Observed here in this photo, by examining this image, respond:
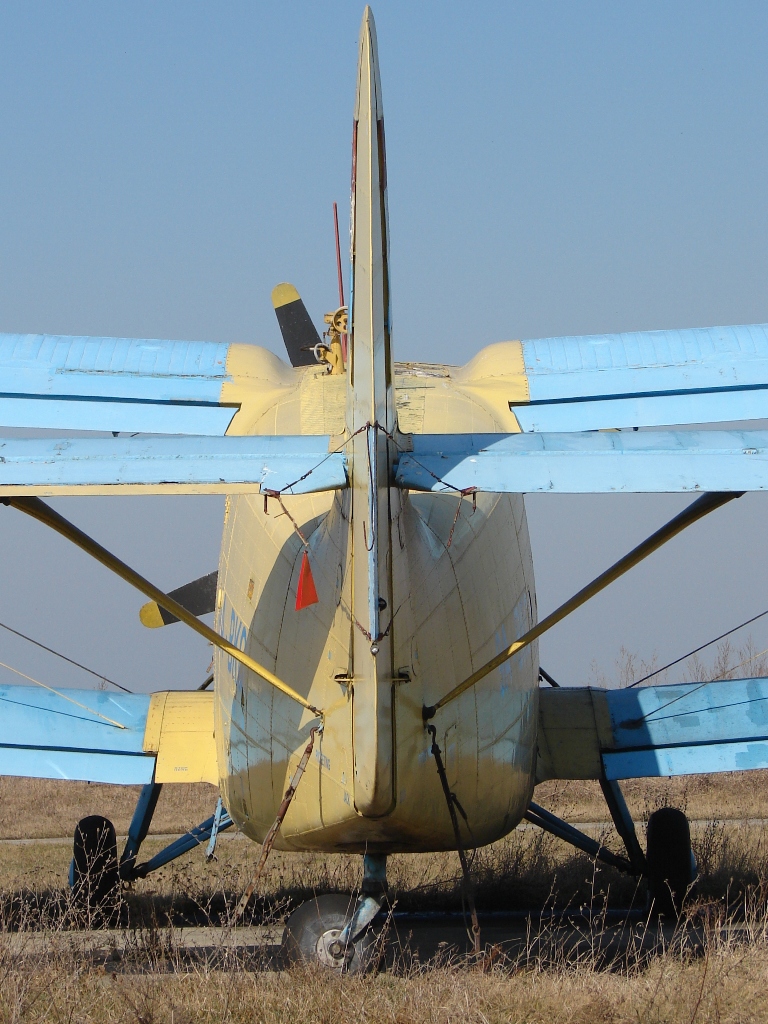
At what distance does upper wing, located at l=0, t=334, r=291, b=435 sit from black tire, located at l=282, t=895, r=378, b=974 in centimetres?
288

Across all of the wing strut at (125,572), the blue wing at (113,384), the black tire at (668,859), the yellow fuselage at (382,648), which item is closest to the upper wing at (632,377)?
the yellow fuselage at (382,648)

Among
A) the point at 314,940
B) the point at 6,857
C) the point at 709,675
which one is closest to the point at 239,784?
the point at 314,940

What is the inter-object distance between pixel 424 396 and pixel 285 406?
0.82 meters

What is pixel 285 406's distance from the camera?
751cm

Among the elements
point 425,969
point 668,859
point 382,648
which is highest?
point 382,648

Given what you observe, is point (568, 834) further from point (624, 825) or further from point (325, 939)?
point (325, 939)

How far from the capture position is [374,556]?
5.30 m

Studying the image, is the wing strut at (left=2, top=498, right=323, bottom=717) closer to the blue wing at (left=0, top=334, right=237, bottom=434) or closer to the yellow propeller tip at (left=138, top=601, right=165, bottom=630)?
the blue wing at (left=0, top=334, right=237, bottom=434)

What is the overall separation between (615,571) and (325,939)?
8.72 feet

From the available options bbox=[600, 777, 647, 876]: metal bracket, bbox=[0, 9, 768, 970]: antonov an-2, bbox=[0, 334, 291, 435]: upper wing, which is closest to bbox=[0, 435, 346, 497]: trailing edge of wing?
bbox=[0, 9, 768, 970]: antonov an-2

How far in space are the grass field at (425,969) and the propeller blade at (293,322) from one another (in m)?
4.79

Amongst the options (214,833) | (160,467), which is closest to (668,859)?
(214,833)

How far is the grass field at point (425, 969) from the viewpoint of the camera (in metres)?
5.73

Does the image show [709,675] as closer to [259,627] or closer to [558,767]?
[558,767]
